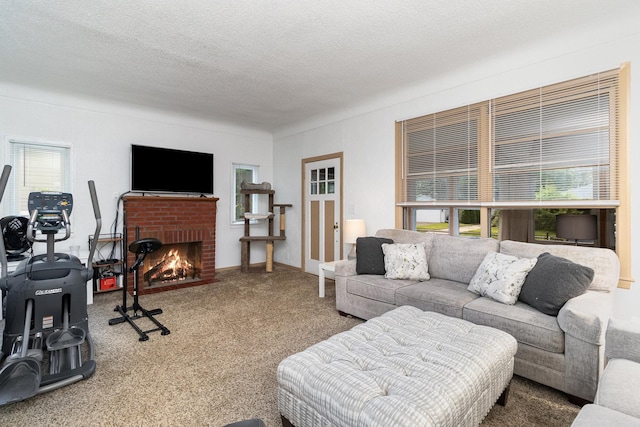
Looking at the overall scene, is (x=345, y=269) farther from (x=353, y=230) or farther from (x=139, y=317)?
(x=139, y=317)

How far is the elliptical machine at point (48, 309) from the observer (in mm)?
2197

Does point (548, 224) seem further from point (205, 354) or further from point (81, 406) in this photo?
point (81, 406)

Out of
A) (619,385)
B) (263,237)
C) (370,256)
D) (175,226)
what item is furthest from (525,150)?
(175,226)

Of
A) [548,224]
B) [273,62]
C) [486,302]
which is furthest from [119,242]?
[548,224]

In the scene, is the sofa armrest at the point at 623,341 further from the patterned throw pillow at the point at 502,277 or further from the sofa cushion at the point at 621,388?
the patterned throw pillow at the point at 502,277

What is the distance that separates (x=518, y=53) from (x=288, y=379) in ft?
11.5

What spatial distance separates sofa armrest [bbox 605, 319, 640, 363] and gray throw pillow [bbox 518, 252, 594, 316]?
1.71 ft

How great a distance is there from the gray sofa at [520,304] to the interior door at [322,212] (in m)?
1.55

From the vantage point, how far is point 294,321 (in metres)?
3.26

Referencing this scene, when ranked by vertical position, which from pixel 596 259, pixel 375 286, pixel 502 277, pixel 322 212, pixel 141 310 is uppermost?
pixel 322 212

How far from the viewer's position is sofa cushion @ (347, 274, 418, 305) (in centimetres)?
301

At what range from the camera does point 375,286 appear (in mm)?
3123

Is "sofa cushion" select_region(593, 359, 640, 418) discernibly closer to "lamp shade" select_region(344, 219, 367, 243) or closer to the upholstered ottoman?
the upholstered ottoman

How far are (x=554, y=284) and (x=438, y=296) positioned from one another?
0.82 m
